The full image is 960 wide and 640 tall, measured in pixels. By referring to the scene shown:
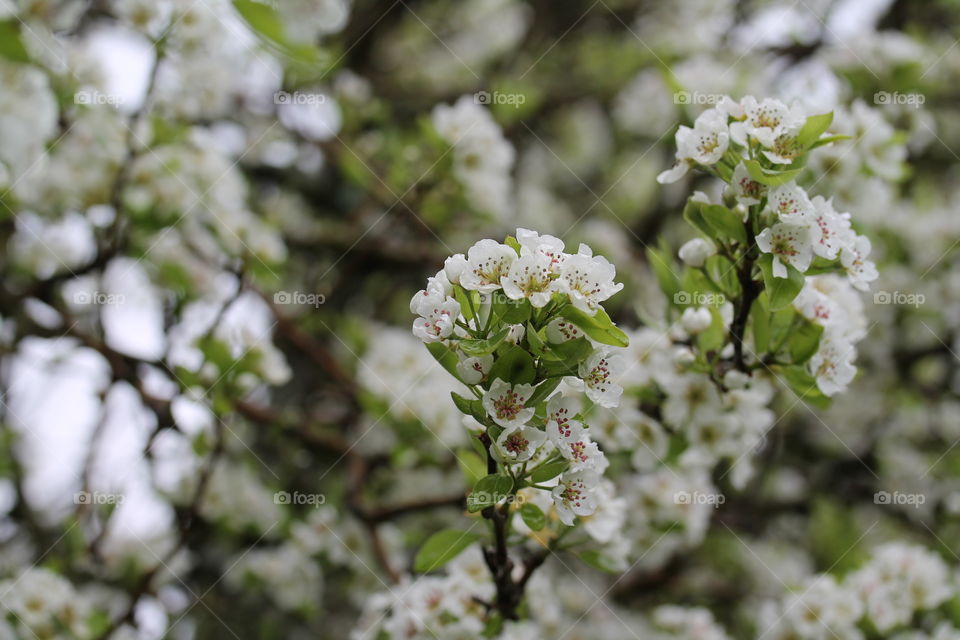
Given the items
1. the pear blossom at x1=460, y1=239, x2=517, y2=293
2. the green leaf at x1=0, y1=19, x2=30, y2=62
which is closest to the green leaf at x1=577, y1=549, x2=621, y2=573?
the pear blossom at x1=460, y1=239, x2=517, y2=293

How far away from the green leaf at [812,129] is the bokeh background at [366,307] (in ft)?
1.88

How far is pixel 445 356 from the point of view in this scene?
126cm

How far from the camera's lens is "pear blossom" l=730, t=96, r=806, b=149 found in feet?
4.33

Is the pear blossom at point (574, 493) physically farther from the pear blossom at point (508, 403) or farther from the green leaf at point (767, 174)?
the green leaf at point (767, 174)

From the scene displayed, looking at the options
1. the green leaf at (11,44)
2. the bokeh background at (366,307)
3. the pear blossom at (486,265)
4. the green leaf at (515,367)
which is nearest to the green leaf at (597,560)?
the bokeh background at (366,307)

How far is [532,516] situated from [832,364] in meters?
0.66

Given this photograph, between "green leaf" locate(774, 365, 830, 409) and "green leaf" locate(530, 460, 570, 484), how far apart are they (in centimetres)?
56

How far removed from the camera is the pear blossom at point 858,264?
1.38 meters

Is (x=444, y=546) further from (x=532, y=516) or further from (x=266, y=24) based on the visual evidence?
(x=266, y=24)

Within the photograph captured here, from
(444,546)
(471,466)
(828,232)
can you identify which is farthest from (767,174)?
(444,546)

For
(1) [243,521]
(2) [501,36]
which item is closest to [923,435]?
(1) [243,521]

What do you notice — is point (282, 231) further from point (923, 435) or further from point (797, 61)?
point (923, 435)

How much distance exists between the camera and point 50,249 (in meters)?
2.56

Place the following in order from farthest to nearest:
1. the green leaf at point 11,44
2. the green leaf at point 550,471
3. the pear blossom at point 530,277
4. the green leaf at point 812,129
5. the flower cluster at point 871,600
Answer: the flower cluster at point 871,600
the green leaf at point 812,129
the green leaf at point 550,471
the pear blossom at point 530,277
the green leaf at point 11,44
